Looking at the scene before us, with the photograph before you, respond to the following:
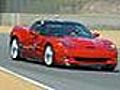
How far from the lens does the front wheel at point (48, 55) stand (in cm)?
1944

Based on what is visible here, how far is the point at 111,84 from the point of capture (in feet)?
50.9

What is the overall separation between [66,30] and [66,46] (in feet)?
4.53

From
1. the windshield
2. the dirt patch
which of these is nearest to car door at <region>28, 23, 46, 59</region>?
the windshield

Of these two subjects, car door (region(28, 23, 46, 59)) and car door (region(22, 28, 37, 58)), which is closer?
car door (region(28, 23, 46, 59))

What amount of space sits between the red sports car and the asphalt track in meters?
0.28

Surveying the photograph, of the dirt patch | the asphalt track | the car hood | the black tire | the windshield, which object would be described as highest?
the windshield

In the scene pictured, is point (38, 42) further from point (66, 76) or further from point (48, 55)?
point (66, 76)

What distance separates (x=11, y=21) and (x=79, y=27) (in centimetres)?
3094

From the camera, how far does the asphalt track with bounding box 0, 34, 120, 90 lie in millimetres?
14984

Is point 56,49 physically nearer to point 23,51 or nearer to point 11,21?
point 23,51

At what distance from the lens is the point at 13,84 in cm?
1439

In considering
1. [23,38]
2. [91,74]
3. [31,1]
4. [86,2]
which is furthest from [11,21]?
[91,74]

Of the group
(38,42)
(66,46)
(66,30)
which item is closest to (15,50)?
(38,42)

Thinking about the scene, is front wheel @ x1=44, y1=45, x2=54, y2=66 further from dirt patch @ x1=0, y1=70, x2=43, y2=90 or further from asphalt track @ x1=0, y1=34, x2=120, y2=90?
dirt patch @ x1=0, y1=70, x2=43, y2=90
